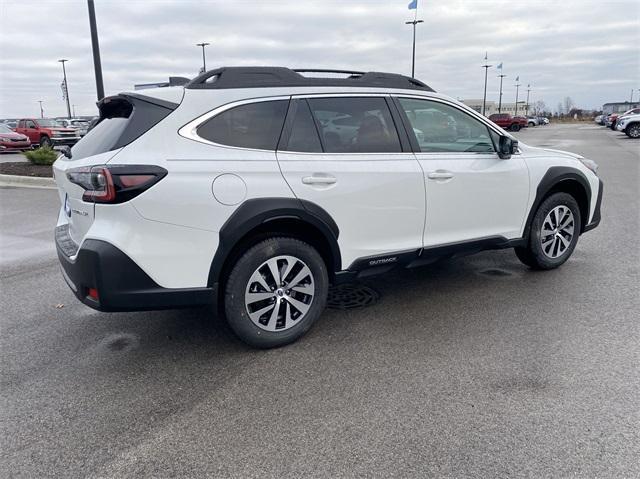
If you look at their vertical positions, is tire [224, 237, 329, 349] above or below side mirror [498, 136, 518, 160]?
below

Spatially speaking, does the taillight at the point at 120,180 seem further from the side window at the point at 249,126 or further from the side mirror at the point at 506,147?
the side mirror at the point at 506,147

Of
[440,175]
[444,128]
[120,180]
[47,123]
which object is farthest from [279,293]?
[47,123]

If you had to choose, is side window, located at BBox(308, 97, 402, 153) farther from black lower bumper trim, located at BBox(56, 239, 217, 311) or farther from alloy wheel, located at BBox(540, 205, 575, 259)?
alloy wheel, located at BBox(540, 205, 575, 259)

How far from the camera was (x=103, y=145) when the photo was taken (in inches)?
128

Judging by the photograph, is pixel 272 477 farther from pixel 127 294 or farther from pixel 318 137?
pixel 318 137

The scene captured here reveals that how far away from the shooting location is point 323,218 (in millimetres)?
3537

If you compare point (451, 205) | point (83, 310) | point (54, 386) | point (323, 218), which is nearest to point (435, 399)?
point (323, 218)

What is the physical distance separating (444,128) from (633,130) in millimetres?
32531

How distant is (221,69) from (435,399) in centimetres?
257

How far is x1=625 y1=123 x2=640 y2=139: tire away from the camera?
30.5 meters

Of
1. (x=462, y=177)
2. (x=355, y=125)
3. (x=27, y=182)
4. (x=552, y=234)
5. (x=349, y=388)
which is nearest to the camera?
(x=349, y=388)

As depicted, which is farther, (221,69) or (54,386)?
(221,69)

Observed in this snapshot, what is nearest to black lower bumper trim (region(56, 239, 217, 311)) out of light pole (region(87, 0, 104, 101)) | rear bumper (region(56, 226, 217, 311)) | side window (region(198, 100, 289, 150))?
rear bumper (region(56, 226, 217, 311))

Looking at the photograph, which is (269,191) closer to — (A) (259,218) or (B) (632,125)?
(A) (259,218)
